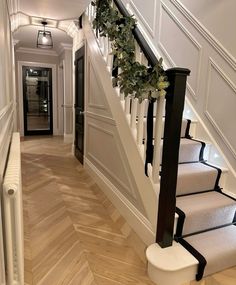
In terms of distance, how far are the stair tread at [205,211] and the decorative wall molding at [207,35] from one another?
124 centimetres

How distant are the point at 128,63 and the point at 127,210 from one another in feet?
4.77

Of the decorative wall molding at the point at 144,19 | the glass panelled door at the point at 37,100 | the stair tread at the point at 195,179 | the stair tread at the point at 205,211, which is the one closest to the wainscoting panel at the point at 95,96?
the decorative wall molding at the point at 144,19

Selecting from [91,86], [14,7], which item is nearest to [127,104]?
[91,86]

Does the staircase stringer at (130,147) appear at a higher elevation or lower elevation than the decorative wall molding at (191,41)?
lower

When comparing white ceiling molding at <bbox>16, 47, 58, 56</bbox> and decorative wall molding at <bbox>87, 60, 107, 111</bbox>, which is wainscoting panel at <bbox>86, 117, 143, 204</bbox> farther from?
white ceiling molding at <bbox>16, 47, 58, 56</bbox>

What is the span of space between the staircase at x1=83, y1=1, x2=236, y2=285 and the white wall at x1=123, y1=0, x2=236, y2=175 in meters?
0.28

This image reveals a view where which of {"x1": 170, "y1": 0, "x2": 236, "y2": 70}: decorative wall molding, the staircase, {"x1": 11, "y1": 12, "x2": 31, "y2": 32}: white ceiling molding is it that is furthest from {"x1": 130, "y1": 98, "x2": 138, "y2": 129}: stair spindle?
{"x1": 11, "y1": 12, "x2": 31, "y2": 32}: white ceiling molding

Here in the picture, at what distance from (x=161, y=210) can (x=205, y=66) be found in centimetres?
165

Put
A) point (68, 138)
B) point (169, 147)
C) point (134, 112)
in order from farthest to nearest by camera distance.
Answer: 1. point (68, 138)
2. point (134, 112)
3. point (169, 147)

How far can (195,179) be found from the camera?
216 centimetres

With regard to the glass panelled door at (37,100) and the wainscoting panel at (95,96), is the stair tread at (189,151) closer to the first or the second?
the wainscoting panel at (95,96)

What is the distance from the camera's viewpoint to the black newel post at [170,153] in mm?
1595

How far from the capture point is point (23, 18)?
3.92 m

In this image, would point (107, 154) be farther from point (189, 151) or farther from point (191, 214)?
point (191, 214)
